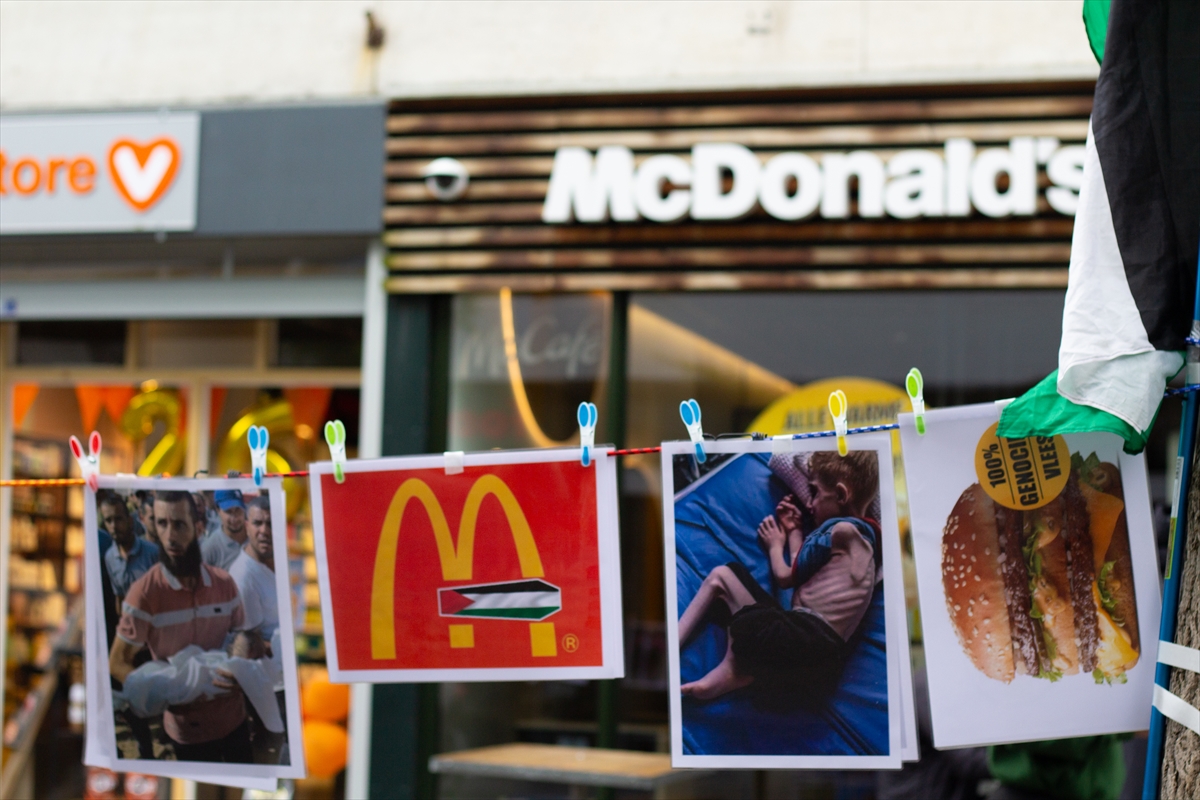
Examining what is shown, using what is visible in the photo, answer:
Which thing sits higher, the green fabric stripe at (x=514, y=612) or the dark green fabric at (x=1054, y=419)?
the dark green fabric at (x=1054, y=419)

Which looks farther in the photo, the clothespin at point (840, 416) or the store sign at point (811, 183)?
the store sign at point (811, 183)

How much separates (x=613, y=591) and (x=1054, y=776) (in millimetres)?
2115

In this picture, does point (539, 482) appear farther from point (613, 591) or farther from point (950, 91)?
point (950, 91)

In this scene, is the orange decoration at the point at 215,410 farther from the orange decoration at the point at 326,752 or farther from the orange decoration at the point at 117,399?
the orange decoration at the point at 326,752

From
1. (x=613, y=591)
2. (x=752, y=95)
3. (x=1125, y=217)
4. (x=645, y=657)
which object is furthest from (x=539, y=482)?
(x=752, y=95)

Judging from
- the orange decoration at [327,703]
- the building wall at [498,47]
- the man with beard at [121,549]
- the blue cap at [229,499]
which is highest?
the building wall at [498,47]

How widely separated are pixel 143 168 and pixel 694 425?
397 centimetres

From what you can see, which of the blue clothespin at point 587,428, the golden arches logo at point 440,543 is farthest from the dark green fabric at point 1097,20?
the golden arches logo at point 440,543

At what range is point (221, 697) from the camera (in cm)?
404

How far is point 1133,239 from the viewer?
2.83 meters

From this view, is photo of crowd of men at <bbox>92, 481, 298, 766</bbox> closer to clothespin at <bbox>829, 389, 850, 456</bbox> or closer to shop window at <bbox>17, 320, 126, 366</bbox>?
clothespin at <bbox>829, 389, 850, 456</bbox>

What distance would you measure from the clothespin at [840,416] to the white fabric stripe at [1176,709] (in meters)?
0.96

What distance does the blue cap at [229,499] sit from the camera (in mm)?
3945

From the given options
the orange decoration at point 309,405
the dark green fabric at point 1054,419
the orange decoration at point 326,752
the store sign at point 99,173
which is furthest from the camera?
the orange decoration at point 309,405
